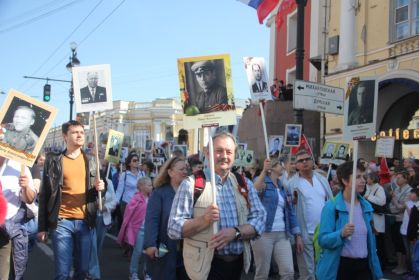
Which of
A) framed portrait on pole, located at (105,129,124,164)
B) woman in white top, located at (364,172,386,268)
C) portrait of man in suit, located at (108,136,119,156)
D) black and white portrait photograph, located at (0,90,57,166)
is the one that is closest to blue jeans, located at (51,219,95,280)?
black and white portrait photograph, located at (0,90,57,166)

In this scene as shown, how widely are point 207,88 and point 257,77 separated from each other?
4399 millimetres

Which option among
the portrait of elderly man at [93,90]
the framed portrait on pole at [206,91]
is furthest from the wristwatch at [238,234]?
the portrait of elderly man at [93,90]

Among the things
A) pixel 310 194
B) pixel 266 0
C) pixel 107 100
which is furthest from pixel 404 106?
pixel 107 100

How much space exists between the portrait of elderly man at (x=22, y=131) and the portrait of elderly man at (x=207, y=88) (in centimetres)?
186

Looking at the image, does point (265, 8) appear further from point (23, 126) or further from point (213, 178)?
point (213, 178)

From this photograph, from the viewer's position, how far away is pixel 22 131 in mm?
5344

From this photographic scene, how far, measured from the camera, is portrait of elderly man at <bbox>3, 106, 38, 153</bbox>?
5.17 meters

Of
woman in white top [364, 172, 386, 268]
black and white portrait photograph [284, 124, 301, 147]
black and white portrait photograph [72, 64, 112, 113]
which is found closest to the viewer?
black and white portrait photograph [72, 64, 112, 113]

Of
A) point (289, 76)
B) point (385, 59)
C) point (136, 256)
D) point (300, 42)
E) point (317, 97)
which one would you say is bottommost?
point (136, 256)

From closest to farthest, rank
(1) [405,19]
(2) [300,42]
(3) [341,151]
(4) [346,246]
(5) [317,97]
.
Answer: (4) [346,246], (5) [317,97], (2) [300,42], (3) [341,151], (1) [405,19]

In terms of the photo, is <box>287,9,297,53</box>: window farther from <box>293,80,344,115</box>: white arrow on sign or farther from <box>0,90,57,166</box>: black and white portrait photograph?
<box>0,90,57,166</box>: black and white portrait photograph

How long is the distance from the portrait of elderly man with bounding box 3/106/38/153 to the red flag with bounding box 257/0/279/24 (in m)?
Answer: 7.46

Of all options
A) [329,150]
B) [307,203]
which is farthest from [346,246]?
[329,150]

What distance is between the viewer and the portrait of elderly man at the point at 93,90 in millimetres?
6613
